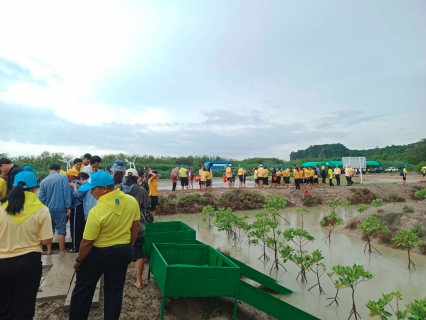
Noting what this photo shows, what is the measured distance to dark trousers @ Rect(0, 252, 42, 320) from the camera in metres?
2.79

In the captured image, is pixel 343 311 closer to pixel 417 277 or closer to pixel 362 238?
pixel 417 277

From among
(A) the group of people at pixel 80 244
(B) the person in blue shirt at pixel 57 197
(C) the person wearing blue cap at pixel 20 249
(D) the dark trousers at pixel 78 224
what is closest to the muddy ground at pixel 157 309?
(A) the group of people at pixel 80 244

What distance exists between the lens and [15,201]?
2867mm

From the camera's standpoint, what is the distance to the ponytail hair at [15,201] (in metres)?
2.85

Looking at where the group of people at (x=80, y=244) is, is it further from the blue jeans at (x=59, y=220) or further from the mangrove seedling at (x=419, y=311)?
the mangrove seedling at (x=419, y=311)

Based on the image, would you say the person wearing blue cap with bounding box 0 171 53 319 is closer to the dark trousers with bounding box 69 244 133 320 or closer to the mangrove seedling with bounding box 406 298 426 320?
the dark trousers with bounding box 69 244 133 320

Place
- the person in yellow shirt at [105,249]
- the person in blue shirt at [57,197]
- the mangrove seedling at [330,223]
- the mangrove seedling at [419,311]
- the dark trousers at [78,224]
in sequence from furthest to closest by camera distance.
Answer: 1. the mangrove seedling at [330,223]
2. the dark trousers at [78,224]
3. the person in blue shirt at [57,197]
4. the person in yellow shirt at [105,249]
5. the mangrove seedling at [419,311]

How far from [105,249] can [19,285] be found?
0.80 metres

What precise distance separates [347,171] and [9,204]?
2240 centimetres

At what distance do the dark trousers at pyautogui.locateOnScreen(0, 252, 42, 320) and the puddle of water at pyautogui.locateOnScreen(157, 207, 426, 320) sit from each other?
4109 mm

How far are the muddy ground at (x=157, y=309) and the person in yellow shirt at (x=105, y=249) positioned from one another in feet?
2.42

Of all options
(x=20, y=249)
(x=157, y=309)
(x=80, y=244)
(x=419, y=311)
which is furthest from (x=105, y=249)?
(x=419, y=311)

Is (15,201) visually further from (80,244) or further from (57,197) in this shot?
(57,197)

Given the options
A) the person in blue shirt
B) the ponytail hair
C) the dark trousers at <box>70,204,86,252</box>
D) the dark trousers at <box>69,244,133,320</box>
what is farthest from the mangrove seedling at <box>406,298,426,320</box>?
the person in blue shirt
